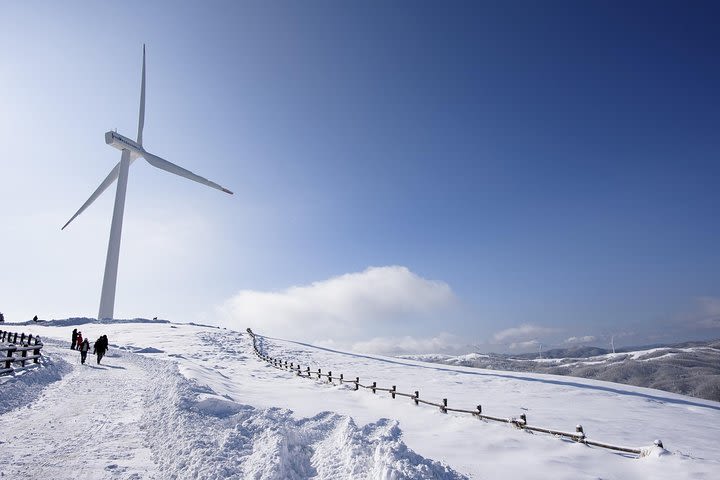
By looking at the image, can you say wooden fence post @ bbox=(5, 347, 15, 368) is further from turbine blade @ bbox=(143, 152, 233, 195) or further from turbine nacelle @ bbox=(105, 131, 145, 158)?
turbine nacelle @ bbox=(105, 131, 145, 158)

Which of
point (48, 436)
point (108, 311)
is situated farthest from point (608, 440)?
point (108, 311)

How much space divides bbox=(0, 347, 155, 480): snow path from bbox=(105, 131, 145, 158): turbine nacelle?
72.7 meters

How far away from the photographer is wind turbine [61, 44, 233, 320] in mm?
68938

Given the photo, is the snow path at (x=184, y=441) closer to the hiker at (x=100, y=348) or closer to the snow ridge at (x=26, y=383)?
the snow ridge at (x=26, y=383)

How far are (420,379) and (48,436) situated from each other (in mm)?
28813

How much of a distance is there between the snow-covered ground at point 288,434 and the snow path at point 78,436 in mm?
36

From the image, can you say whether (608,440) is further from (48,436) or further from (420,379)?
(48,436)

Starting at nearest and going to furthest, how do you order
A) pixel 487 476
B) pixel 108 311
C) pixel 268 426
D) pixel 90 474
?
pixel 90 474 < pixel 487 476 < pixel 268 426 < pixel 108 311

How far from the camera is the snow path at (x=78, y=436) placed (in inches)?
324

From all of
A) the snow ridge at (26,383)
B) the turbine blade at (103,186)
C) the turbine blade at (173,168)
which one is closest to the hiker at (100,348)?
the snow ridge at (26,383)

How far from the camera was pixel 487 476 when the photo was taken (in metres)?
8.99

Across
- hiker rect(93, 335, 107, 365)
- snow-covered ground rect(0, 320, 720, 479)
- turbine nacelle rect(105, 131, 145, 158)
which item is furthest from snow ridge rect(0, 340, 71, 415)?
turbine nacelle rect(105, 131, 145, 158)

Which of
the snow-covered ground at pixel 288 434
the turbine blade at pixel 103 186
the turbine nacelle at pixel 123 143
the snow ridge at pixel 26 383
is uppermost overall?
the turbine nacelle at pixel 123 143

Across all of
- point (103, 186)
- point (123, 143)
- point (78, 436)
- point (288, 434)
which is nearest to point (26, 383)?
point (78, 436)
